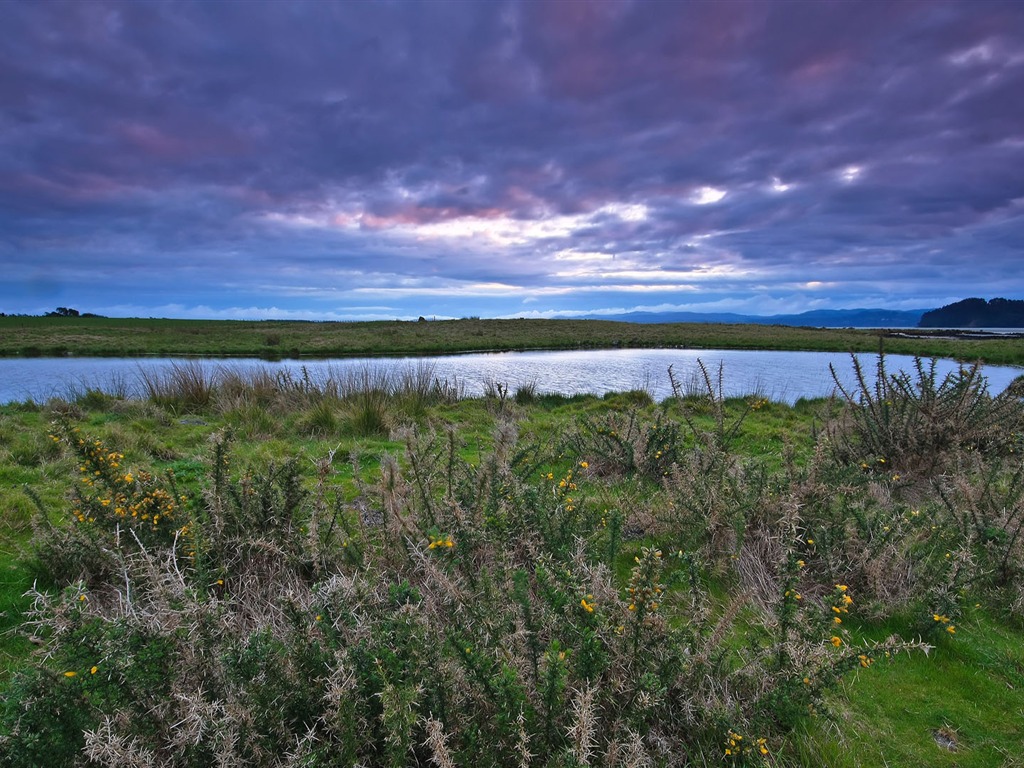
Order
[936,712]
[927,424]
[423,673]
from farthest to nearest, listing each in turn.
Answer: [927,424], [936,712], [423,673]

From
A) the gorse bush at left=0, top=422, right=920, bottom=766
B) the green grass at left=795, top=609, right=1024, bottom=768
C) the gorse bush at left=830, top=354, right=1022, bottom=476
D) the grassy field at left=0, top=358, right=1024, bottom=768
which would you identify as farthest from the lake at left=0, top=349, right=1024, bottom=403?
the gorse bush at left=0, top=422, right=920, bottom=766

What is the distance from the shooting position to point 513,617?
2541 mm

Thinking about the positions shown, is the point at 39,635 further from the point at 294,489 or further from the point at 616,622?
the point at 616,622

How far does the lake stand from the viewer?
15.8 meters

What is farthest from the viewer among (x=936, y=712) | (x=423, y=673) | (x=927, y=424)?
(x=927, y=424)

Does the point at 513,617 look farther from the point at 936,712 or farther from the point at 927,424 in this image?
the point at 927,424

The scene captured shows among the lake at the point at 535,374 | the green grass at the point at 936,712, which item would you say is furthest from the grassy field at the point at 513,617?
the lake at the point at 535,374

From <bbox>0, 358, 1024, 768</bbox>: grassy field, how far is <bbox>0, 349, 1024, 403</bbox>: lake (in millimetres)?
9119

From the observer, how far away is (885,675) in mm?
2764

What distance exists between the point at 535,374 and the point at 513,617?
775 inches

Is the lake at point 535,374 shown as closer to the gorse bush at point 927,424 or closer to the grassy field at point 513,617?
the gorse bush at point 927,424

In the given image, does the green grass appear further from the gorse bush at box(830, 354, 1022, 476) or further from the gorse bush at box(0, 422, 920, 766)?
the gorse bush at box(830, 354, 1022, 476)

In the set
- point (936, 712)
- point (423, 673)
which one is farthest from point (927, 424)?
point (423, 673)

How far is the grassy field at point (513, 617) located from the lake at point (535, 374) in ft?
29.9
